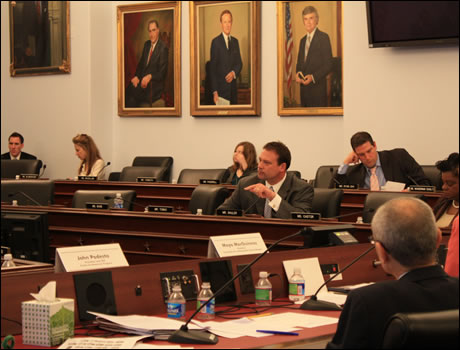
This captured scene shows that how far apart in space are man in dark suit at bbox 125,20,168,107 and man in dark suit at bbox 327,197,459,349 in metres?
9.41

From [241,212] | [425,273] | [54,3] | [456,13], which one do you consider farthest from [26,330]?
[54,3]

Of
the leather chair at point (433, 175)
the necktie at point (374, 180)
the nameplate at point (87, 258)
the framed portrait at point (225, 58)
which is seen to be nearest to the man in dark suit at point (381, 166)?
the necktie at point (374, 180)

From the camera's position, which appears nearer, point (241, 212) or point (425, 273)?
Result: point (425, 273)

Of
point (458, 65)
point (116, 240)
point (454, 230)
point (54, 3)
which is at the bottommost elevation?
point (116, 240)

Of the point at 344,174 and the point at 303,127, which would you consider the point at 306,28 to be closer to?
the point at 303,127

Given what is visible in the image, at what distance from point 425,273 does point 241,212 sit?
331 centimetres

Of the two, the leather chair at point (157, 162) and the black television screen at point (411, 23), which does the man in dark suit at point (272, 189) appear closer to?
the black television screen at point (411, 23)

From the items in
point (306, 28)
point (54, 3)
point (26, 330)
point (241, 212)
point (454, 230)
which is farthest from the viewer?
point (54, 3)

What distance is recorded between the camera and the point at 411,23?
877cm

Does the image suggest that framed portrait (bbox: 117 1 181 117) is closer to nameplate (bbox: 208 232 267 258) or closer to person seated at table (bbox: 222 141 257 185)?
person seated at table (bbox: 222 141 257 185)

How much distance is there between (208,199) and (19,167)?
568 cm

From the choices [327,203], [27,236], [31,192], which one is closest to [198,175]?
[31,192]

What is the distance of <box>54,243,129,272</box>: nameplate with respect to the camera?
116 inches

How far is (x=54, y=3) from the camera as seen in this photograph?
39.2ft
